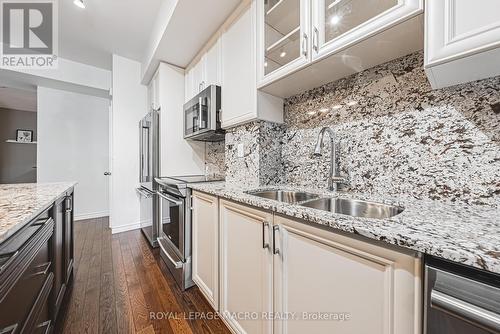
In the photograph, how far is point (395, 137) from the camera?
3.67 feet

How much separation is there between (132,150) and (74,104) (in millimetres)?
1729

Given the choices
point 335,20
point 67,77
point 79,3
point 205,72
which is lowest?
point 335,20

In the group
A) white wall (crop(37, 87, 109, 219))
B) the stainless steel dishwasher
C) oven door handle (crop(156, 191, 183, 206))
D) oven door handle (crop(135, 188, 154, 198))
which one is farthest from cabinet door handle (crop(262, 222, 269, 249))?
white wall (crop(37, 87, 109, 219))

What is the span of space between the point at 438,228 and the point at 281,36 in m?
1.33

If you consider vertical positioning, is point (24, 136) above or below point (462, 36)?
above

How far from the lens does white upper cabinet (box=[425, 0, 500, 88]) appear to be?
0.63m

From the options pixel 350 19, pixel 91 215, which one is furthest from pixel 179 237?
pixel 91 215

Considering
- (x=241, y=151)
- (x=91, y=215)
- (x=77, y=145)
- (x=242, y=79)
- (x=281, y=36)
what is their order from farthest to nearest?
(x=91, y=215), (x=77, y=145), (x=241, y=151), (x=242, y=79), (x=281, y=36)

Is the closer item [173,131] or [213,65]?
[213,65]

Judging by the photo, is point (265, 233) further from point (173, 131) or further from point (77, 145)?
point (77, 145)

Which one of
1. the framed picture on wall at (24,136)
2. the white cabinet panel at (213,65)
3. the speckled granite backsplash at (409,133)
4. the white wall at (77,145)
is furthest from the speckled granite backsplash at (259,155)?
the framed picture on wall at (24,136)

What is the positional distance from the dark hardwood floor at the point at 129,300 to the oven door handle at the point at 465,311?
1227 millimetres

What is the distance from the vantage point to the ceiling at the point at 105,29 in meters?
2.25

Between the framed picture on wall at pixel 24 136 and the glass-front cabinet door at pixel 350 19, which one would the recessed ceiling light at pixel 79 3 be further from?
the framed picture on wall at pixel 24 136
